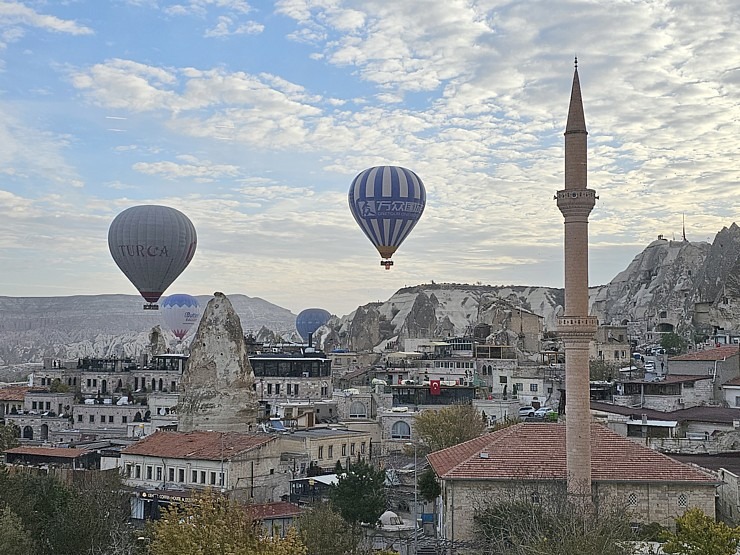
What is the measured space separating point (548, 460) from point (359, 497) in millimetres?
6290

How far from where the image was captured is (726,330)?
79.9 m

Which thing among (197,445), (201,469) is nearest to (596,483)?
(201,469)

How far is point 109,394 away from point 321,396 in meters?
16.0

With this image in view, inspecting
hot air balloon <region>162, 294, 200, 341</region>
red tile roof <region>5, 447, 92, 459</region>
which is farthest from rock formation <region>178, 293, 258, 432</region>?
hot air balloon <region>162, 294, 200, 341</region>

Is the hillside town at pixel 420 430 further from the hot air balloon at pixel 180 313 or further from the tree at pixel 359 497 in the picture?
the hot air balloon at pixel 180 313

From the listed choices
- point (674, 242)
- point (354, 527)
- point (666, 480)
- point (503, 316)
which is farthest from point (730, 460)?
point (674, 242)

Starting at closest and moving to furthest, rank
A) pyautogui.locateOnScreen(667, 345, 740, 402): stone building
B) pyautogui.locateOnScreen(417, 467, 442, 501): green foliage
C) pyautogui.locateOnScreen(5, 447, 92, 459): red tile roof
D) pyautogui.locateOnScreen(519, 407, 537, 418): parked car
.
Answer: pyautogui.locateOnScreen(417, 467, 442, 501): green foliage < pyautogui.locateOnScreen(5, 447, 92, 459): red tile roof < pyautogui.locateOnScreen(667, 345, 740, 402): stone building < pyautogui.locateOnScreen(519, 407, 537, 418): parked car

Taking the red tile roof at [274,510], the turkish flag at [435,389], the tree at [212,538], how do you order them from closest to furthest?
the tree at [212,538]
the red tile roof at [274,510]
the turkish flag at [435,389]

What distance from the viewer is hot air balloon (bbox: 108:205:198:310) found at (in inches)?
2598

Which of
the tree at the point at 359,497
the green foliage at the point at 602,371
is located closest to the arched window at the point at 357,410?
the green foliage at the point at 602,371

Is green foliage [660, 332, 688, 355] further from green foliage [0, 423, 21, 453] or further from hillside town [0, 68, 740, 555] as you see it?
green foliage [0, 423, 21, 453]

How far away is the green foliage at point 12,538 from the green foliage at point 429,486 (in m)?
15.2

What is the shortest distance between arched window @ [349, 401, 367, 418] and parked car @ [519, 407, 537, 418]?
31.0 ft

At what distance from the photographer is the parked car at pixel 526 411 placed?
50537 millimetres
